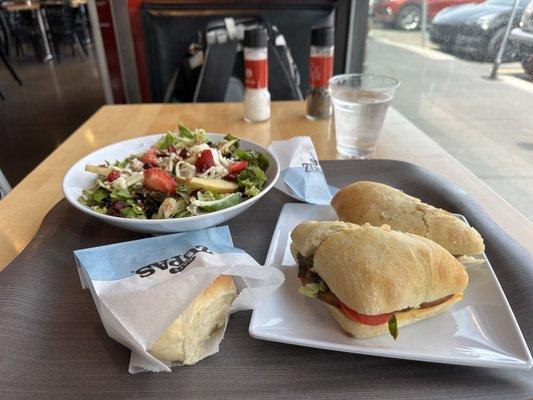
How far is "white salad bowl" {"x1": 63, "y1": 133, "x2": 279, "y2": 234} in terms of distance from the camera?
0.61 metres

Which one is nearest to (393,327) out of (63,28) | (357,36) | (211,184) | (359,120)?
(211,184)

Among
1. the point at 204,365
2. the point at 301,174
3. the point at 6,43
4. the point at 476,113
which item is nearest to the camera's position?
the point at 204,365

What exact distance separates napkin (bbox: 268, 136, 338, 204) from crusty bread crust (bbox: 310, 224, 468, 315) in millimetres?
251

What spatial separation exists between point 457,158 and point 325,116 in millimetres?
404

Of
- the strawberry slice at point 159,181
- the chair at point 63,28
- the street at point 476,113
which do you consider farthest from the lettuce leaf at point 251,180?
the chair at point 63,28

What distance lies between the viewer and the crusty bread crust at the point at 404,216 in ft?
1.90

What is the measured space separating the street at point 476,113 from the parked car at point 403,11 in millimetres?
98

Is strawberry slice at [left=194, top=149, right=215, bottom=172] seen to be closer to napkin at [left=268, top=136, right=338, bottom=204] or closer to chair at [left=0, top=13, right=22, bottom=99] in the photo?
napkin at [left=268, top=136, right=338, bottom=204]

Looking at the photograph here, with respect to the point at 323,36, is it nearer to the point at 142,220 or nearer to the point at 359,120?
the point at 359,120

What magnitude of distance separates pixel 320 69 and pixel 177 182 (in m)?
0.67

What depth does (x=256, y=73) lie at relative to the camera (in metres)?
1.21

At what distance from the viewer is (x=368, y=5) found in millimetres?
2088

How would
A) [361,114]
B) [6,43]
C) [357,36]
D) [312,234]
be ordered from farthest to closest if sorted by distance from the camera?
[6,43], [357,36], [361,114], [312,234]

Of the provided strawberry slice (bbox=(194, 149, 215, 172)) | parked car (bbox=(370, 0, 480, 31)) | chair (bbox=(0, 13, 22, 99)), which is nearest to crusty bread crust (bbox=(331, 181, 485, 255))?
strawberry slice (bbox=(194, 149, 215, 172))
